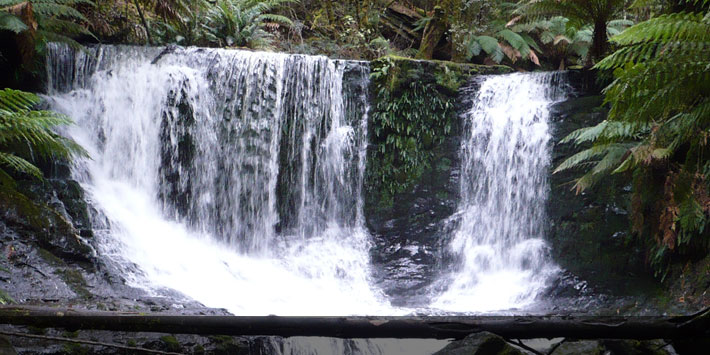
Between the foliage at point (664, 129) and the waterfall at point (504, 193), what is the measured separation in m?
A: 1.06

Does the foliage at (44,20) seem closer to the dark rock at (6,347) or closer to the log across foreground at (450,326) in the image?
the dark rock at (6,347)

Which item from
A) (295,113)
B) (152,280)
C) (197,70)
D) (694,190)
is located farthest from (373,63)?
(694,190)

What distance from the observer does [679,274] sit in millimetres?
6047

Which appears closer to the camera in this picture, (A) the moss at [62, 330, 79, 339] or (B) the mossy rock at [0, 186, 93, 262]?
(A) the moss at [62, 330, 79, 339]

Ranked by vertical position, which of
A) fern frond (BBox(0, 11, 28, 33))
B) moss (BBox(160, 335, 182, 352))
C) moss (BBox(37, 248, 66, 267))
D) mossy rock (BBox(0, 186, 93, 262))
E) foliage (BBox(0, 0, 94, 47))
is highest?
foliage (BBox(0, 0, 94, 47))

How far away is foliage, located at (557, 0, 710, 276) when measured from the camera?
11.9 ft

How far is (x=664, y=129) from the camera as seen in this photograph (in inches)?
177

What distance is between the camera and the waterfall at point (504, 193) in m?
8.12

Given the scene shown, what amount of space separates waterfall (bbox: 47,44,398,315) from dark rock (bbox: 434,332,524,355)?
635 cm

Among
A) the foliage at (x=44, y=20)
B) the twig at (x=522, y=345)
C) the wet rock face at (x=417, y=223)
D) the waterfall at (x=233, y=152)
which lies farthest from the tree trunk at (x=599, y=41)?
the foliage at (x=44, y=20)

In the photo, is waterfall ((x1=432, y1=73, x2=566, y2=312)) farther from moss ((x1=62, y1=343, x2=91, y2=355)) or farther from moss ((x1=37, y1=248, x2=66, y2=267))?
moss ((x1=62, y1=343, x2=91, y2=355))

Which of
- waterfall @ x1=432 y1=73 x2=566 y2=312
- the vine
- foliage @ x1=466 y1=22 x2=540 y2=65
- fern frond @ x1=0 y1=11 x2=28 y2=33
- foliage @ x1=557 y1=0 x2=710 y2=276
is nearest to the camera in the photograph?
foliage @ x1=557 y1=0 x2=710 y2=276

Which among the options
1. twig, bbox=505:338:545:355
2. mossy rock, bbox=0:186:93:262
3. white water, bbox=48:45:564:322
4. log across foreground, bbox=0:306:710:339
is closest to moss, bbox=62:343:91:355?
log across foreground, bbox=0:306:710:339

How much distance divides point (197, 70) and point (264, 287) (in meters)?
4.01
